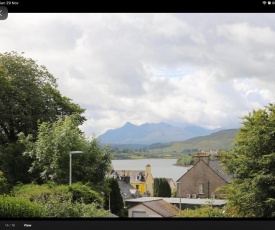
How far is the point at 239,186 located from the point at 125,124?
0.82 meters

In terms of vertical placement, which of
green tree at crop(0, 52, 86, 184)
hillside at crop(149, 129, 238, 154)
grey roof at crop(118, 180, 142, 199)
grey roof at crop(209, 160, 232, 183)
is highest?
green tree at crop(0, 52, 86, 184)

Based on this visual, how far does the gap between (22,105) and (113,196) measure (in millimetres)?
768

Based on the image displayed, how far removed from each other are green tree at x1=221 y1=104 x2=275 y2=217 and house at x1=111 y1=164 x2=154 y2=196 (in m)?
0.47

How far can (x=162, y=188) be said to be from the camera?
7.57ft

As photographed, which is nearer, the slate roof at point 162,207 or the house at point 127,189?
the slate roof at point 162,207

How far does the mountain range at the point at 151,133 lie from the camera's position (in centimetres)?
225

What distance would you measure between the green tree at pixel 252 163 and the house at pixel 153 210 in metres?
0.44

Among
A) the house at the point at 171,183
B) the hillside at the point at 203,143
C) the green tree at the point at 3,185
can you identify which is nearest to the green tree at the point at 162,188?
the house at the point at 171,183

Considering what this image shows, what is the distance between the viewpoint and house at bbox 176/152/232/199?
7.81 ft

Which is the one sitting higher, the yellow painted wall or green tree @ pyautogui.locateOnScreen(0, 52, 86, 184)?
green tree @ pyautogui.locateOnScreen(0, 52, 86, 184)
